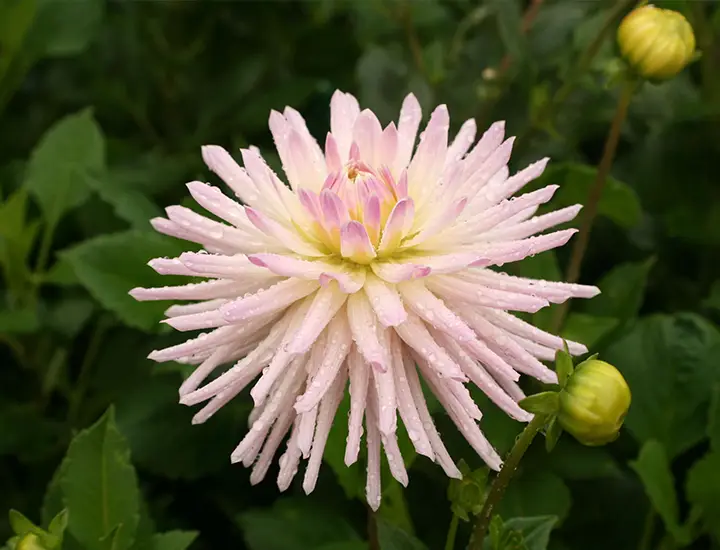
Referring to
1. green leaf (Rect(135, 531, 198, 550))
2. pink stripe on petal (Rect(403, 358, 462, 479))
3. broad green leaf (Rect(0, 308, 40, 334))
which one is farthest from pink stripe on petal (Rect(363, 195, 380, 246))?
broad green leaf (Rect(0, 308, 40, 334))

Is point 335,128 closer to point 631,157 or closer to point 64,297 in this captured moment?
point 64,297

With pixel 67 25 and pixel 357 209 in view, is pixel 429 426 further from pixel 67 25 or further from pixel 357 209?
pixel 67 25

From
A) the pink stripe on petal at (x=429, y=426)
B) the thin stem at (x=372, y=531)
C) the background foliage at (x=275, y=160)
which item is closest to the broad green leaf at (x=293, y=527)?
the background foliage at (x=275, y=160)

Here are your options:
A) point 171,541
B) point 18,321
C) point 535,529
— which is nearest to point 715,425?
point 535,529

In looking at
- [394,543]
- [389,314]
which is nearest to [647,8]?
[389,314]

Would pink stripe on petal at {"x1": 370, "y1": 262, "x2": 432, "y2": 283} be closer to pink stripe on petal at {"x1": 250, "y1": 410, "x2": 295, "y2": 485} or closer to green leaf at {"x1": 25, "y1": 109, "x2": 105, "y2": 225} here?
pink stripe on petal at {"x1": 250, "y1": 410, "x2": 295, "y2": 485}

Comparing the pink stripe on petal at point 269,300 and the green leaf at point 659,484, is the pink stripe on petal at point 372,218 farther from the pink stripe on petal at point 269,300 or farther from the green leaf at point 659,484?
the green leaf at point 659,484
